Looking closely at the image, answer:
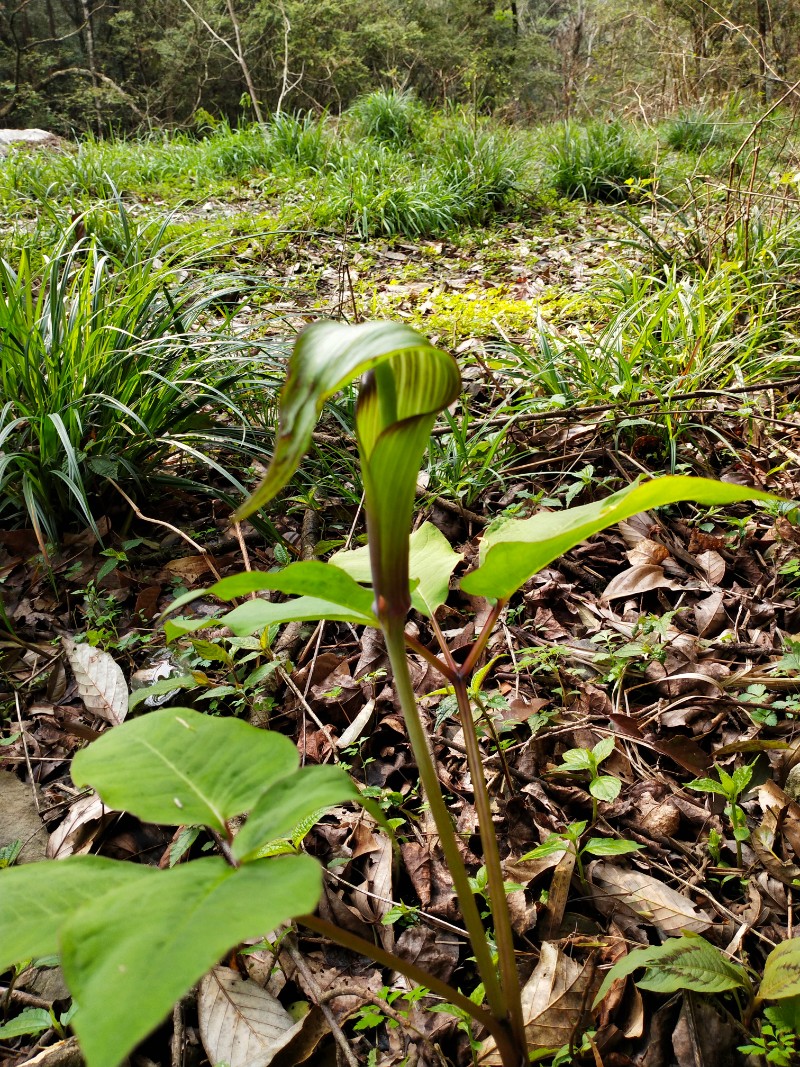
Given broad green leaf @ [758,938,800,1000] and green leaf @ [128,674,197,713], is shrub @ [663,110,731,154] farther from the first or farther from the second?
broad green leaf @ [758,938,800,1000]

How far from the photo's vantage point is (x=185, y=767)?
0.54 meters

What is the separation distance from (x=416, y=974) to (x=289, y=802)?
0.77ft

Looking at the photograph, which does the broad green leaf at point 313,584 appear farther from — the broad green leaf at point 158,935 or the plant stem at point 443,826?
the broad green leaf at point 158,935

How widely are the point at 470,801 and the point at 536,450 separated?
113 centimetres

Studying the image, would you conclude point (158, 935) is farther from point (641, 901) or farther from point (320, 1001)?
point (641, 901)

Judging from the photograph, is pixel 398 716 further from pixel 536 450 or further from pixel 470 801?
pixel 536 450

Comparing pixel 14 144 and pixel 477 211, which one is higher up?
pixel 14 144

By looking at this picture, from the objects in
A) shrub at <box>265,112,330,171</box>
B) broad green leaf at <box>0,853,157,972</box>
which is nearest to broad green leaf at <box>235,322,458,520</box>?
broad green leaf at <box>0,853,157,972</box>

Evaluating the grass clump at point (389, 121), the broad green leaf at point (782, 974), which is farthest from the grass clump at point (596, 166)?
the broad green leaf at point (782, 974)

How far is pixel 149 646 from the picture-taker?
1521 millimetres

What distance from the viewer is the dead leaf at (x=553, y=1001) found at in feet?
2.48

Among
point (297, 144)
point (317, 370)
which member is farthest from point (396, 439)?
point (297, 144)

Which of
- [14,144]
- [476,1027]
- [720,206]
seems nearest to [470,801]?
[476,1027]

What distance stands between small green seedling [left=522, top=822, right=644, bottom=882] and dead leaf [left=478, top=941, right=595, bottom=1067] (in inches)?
4.5
